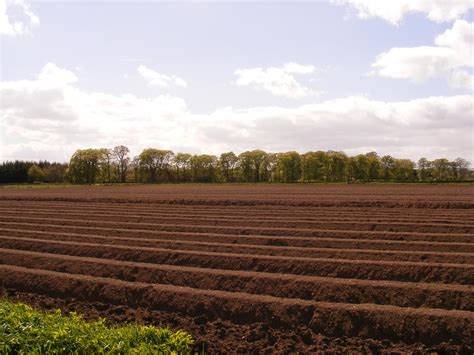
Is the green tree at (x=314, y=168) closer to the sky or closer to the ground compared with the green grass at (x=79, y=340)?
closer to the sky

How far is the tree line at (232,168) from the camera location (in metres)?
88.4

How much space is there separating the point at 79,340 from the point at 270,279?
456 cm

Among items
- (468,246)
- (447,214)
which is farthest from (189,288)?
(447,214)

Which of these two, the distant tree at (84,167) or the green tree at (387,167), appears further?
the green tree at (387,167)

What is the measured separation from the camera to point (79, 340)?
6.18 meters

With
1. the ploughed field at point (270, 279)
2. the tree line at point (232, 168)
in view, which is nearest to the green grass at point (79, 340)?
the ploughed field at point (270, 279)

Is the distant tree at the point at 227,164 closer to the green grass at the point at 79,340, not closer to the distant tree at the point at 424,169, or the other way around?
the distant tree at the point at 424,169

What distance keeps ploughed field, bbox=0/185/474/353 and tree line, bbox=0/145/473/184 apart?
72833mm

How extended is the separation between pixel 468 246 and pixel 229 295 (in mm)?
7196

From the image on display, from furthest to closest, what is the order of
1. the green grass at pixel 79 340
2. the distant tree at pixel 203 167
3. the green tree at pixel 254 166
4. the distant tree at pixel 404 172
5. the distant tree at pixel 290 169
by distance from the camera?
the distant tree at pixel 203 167
the green tree at pixel 254 166
the distant tree at pixel 404 172
the distant tree at pixel 290 169
the green grass at pixel 79 340

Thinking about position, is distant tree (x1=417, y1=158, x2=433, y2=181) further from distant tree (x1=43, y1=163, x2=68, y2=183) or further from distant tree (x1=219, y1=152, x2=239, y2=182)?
distant tree (x1=43, y1=163, x2=68, y2=183)

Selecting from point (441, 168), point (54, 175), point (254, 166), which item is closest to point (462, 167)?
point (441, 168)

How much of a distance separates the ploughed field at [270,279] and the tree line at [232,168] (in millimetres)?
72833

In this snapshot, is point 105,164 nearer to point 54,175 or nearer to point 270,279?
point 54,175
